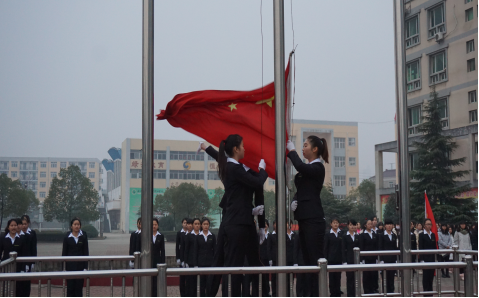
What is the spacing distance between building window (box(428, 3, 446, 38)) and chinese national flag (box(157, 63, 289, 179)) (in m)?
18.8

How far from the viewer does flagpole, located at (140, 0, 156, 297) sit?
3652mm

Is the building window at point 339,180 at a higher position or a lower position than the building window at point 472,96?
lower

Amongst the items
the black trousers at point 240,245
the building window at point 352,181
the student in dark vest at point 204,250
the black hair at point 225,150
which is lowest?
the student in dark vest at point 204,250

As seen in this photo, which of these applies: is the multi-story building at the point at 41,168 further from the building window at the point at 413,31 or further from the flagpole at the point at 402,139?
the flagpole at the point at 402,139

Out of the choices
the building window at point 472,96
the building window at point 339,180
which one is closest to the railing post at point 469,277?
the building window at point 472,96

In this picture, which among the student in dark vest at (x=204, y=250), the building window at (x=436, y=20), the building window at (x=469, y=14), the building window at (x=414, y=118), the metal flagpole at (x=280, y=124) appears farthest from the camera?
the building window at (x=414, y=118)

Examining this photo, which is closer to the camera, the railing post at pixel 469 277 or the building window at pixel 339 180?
the railing post at pixel 469 277

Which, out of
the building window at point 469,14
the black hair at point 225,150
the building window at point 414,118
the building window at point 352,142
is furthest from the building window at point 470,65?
the black hair at point 225,150

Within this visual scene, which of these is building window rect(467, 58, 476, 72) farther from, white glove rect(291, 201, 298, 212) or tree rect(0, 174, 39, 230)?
tree rect(0, 174, 39, 230)

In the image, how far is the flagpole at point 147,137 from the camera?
3652 mm

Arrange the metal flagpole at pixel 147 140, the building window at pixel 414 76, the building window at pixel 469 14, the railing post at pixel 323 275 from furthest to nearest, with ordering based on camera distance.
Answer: the building window at pixel 414 76 → the building window at pixel 469 14 → the metal flagpole at pixel 147 140 → the railing post at pixel 323 275

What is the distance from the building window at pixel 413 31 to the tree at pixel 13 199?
2128 cm

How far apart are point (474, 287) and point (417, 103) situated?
19571 millimetres

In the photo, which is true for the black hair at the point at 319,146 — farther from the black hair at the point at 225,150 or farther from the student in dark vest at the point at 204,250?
the student in dark vest at the point at 204,250
